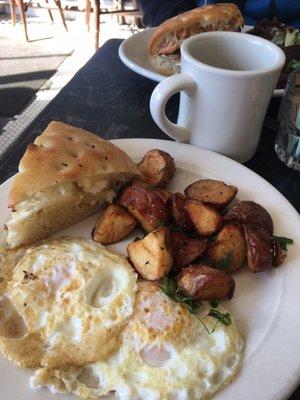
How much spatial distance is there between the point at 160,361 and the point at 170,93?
61 centimetres

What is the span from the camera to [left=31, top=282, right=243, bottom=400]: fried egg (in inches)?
25.9

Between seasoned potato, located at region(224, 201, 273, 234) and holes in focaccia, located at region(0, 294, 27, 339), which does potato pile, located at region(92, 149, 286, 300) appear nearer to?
seasoned potato, located at region(224, 201, 273, 234)

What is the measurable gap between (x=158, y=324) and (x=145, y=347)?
0.05 metres

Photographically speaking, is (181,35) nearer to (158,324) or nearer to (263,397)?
(158,324)

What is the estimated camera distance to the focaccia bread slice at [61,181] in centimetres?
87

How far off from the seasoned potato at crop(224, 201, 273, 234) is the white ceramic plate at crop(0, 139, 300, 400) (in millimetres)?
35

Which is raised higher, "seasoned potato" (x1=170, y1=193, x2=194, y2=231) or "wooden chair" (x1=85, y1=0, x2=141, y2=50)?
"seasoned potato" (x1=170, y1=193, x2=194, y2=231)

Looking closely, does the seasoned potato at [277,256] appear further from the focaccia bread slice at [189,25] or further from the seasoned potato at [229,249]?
the focaccia bread slice at [189,25]

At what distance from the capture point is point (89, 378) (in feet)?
2.23

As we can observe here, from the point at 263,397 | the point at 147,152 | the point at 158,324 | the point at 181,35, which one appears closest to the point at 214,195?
the point at 147,152

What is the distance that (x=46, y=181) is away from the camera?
0.87 meters

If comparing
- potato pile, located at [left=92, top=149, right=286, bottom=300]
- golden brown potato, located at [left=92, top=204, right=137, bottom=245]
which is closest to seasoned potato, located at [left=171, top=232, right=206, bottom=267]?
potato pile, located at [left=92, top=149, right=286, bottom=300]

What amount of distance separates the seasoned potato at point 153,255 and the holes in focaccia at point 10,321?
23cm

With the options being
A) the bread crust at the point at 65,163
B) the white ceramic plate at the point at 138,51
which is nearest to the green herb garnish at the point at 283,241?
the bread crust at the point at 65,163
